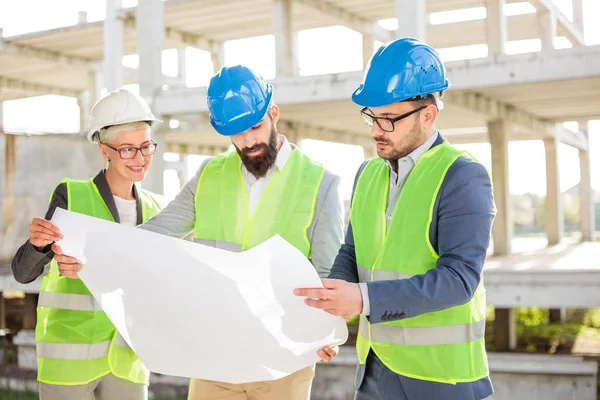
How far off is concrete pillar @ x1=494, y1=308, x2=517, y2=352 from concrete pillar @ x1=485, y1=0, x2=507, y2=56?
6295 mm

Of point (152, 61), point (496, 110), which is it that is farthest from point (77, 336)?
point (496, 110)

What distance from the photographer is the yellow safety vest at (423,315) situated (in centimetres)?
194

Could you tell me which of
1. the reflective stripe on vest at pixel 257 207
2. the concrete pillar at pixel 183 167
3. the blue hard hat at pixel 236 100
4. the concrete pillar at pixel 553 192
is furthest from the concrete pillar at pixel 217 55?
the blue hard hat at pixel 236 100

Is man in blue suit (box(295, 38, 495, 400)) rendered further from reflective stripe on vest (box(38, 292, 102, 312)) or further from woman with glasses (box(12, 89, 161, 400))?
reflective stripe on vest (box(38, 292, 102, 312))

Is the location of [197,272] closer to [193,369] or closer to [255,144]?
[193,369]

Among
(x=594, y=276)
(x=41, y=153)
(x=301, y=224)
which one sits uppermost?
(x=41, y=153)

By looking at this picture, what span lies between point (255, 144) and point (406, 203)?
624 millimetres

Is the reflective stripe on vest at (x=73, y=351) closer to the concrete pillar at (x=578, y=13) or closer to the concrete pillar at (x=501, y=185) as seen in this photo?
the concrete pillar at (x=501, y=185)

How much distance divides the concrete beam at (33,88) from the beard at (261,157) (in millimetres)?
23677

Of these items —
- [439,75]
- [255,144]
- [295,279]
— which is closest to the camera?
[295,279]

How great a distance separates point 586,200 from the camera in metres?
21.9

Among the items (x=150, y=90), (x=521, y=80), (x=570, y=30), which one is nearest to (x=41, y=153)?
(x=150, y=90)

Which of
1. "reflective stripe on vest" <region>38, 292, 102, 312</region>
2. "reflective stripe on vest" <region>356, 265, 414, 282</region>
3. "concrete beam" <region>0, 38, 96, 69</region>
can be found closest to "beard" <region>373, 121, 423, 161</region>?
"reflective stripe on vest" <region>356, 265, 414, 282</region>

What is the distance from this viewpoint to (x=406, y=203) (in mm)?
1991
